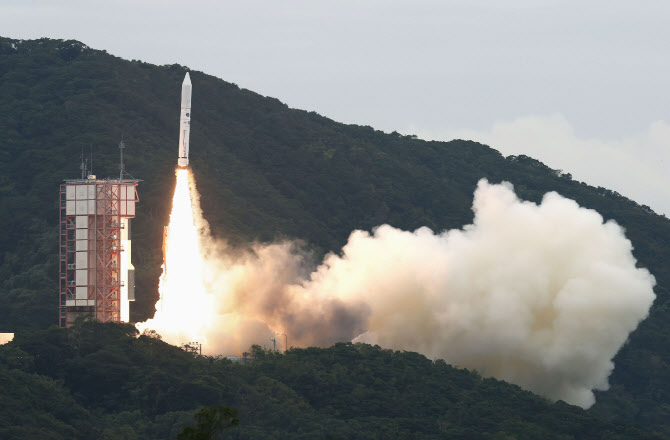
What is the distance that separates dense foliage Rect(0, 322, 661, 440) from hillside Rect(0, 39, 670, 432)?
67.0 ft

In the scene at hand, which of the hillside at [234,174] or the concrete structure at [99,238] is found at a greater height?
the hillside at [234,174]

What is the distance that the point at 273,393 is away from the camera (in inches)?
4451

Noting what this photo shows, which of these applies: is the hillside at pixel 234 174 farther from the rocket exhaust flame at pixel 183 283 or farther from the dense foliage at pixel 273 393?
the dense foliage at pixel 273 393

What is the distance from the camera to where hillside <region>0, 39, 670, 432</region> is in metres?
145

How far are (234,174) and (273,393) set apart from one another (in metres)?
55.3

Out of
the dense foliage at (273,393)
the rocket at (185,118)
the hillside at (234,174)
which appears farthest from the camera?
the hillside at (234,174)

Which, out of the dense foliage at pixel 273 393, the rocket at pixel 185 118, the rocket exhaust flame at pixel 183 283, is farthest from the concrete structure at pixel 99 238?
the rocket exhaust flame at pixel 183 283

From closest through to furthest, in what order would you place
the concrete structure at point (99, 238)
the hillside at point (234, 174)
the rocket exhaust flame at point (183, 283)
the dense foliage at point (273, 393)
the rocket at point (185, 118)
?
the dense foliage at point (273, 393) → the rocket at point (185, 118) → the concrete structure at point (99, 238) → the rocket exhaust flame at point (183, 283) → the hillside at point (234, 174)

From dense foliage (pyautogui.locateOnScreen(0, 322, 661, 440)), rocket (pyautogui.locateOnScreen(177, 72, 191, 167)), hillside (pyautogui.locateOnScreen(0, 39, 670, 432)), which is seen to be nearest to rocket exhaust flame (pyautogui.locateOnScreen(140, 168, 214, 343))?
dense foliage (pyautogui.locateOnScreen(0, 322, 661, 440))

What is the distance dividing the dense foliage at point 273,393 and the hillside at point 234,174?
20.4 meters

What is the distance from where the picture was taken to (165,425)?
105562 millimetres

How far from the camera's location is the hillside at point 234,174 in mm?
144875

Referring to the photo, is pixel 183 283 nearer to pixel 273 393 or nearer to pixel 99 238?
pixel 99 238

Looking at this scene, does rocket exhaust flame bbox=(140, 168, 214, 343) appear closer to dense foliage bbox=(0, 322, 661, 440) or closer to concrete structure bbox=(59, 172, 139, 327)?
dense foliage bbox=(0, 322, 661, 440)
